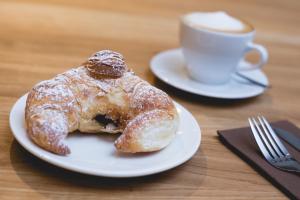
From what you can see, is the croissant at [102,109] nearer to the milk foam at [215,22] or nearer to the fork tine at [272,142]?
the fork tine at [272,142]

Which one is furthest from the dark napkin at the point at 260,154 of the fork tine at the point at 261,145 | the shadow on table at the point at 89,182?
the shadow on table at the point at 89,182

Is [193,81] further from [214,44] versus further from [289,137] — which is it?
[289,137]

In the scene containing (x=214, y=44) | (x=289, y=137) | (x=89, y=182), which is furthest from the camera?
(x=214, y=44)

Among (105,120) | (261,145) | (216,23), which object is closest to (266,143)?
(261,145)

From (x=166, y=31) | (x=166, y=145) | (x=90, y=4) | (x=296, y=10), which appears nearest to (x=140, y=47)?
(x=166, y=31)

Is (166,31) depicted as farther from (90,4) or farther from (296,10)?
(296,10)

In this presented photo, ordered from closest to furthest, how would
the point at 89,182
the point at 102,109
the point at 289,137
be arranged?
the point at 89,182 < the point at 102,109 < the point at 289,137
